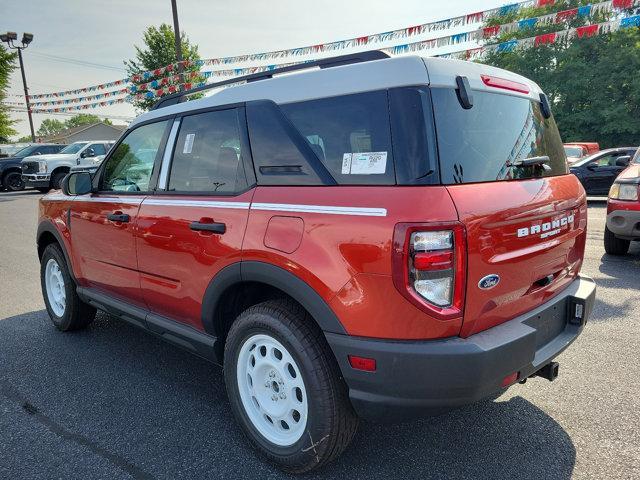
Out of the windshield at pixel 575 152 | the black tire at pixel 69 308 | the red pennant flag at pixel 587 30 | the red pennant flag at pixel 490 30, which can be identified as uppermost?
the red pennant flag at pixel 490 30

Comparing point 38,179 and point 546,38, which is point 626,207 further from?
point 38,179

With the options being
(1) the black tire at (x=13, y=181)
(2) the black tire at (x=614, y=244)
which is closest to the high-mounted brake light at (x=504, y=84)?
(2) the black tire at (x=614, y=244)

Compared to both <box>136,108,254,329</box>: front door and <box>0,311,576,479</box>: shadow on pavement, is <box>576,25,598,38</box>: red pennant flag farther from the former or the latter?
<box>136,108,254,329</box>: front door

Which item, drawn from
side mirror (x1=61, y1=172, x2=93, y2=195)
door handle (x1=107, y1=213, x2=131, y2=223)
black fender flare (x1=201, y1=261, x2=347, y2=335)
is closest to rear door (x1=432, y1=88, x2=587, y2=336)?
black fender flare (x1=201, y1=261, x2=347, y2=335)

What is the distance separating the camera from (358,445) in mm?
2461

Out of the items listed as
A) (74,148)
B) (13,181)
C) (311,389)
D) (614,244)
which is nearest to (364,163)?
(311,389)

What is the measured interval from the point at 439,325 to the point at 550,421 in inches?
53.0

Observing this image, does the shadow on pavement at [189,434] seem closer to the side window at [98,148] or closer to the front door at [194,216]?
the front door at [194,216]

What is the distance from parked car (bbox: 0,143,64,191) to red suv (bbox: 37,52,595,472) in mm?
20116

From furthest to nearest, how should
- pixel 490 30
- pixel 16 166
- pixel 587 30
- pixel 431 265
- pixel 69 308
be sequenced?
pixel 16 166 → pixel 490 30 → pixel 587 30 → pixel 69 308 → pixel 431 265

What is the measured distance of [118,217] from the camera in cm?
322

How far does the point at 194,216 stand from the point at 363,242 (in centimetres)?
117

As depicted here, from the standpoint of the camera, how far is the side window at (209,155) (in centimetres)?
256

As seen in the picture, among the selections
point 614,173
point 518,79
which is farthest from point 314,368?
point 614,173
